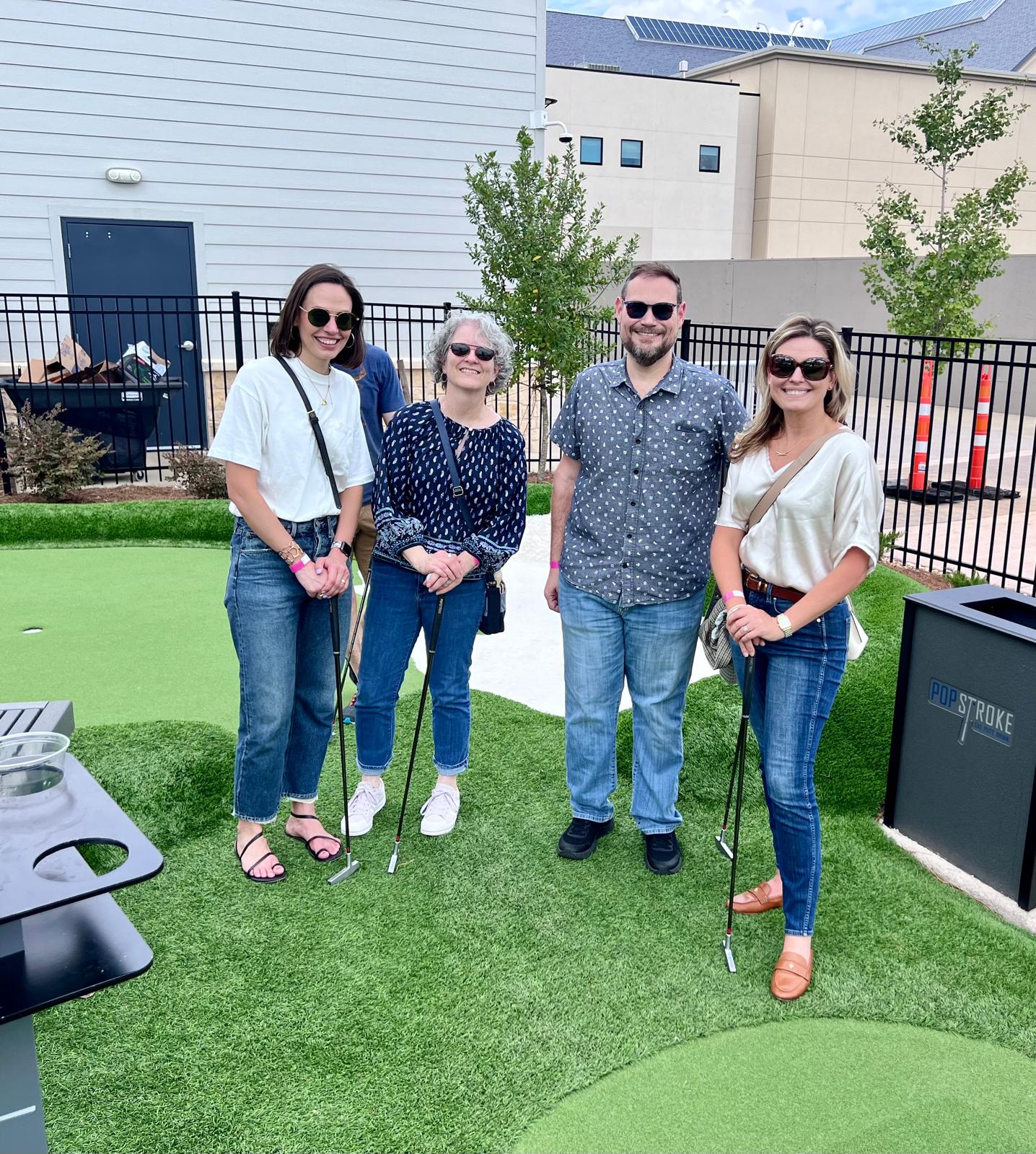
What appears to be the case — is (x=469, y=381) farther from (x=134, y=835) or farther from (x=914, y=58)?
(x=914, y=58)

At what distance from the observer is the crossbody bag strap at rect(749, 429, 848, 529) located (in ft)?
8.21

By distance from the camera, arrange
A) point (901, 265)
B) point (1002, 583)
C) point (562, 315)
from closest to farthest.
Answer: point (1002, 583), point (562, 315), point (901, 265)

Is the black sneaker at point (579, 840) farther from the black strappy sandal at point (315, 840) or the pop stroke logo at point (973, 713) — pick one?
the pop stroke logo at point (973, 713)

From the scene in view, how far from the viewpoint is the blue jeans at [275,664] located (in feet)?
9.36

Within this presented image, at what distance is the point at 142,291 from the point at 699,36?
43443 millimetres

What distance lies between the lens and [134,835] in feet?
5.12

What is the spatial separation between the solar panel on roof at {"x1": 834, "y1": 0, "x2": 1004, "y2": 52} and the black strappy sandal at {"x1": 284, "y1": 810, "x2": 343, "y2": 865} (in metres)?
50.5

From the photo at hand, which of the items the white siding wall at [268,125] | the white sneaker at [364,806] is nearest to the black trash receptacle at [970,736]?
the white sneaker at [364,806]

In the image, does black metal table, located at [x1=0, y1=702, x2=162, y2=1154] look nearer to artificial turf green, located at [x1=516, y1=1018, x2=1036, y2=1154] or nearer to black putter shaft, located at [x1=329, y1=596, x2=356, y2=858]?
artificial turf green, located at [x1=516, y1=1018, x2=1036, y2=1154]

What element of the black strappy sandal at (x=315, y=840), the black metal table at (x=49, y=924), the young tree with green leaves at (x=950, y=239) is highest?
the young tree with green leaves at (x=950, y=239)

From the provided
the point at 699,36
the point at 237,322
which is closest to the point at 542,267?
the point at 237,322

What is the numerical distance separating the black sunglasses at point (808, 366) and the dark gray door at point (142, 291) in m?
8.61

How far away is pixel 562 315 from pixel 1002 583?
14.2 feet

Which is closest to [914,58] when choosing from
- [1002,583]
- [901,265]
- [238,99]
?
[901,265]
